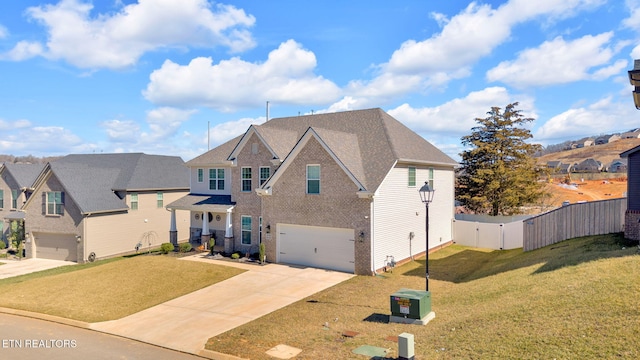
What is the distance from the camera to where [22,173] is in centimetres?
3622

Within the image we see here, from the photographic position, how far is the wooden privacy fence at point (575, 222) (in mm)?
19250

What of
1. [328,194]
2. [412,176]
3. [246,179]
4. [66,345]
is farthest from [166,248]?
[412,176]

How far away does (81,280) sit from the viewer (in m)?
20.2

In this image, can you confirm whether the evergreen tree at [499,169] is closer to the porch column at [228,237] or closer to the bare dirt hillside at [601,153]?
the porch column at [228,237]

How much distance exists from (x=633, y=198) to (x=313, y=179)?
14737mm

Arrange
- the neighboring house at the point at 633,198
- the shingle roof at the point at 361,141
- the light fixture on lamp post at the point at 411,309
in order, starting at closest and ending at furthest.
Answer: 1. the light fixture on lamp post at the point at 411,309
2. the neighboring house at the point at 633,198
3. the shingle roof at the point at 361,141

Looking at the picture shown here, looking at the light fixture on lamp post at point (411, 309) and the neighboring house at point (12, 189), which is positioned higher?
the neighboring house at point (12, 189)

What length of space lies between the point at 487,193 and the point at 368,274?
65.0 feet

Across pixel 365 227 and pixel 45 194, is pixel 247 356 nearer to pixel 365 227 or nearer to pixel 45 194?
pixel 365 227

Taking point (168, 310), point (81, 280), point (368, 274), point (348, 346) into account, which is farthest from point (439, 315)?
point (81, 280)

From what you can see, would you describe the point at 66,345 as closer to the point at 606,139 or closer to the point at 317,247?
the point at 317,247

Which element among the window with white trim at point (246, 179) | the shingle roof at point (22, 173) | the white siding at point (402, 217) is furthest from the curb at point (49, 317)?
the shingle roof at point (22, 173)

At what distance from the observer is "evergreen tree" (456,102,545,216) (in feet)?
113

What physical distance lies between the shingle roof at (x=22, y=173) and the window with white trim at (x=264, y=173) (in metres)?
23.8
